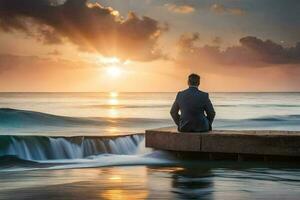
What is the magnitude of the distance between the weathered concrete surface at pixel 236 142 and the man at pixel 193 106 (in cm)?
29

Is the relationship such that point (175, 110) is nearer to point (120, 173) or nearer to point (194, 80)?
point (194, 80)

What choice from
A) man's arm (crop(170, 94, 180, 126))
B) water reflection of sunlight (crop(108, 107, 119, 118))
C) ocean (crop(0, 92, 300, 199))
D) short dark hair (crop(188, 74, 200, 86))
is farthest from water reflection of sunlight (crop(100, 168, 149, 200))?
water reflection of sunlight (crop(108, 107, 119, 118))

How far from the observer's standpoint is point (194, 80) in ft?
41.9

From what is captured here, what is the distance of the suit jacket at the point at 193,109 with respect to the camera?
42.2ft

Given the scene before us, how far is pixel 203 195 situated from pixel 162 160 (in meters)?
4.84

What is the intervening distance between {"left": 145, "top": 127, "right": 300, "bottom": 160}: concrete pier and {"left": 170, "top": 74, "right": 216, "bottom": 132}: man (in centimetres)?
29

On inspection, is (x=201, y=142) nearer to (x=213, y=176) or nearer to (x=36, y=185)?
(x=213, y=176)

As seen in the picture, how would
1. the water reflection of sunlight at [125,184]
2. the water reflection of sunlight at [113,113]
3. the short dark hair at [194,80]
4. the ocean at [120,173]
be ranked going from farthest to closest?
the water reflection of sunlight at [113,113] < the short dark hair at [194,80] < the ocean at [120,173] < the water reflection of sunlight at [125,184]

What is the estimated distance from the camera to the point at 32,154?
16.6m

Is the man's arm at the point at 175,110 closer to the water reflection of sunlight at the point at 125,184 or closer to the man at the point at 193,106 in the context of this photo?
the man at the point at 193,106

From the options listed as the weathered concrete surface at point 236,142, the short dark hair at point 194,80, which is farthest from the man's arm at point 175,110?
the short dark hair at point 194,80

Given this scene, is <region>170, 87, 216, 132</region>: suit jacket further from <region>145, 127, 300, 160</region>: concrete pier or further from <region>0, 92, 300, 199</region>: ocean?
<region>0, 92, 300, 199</region>: ocean

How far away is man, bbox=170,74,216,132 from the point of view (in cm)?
1286

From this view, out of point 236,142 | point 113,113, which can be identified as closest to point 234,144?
point 236,142
